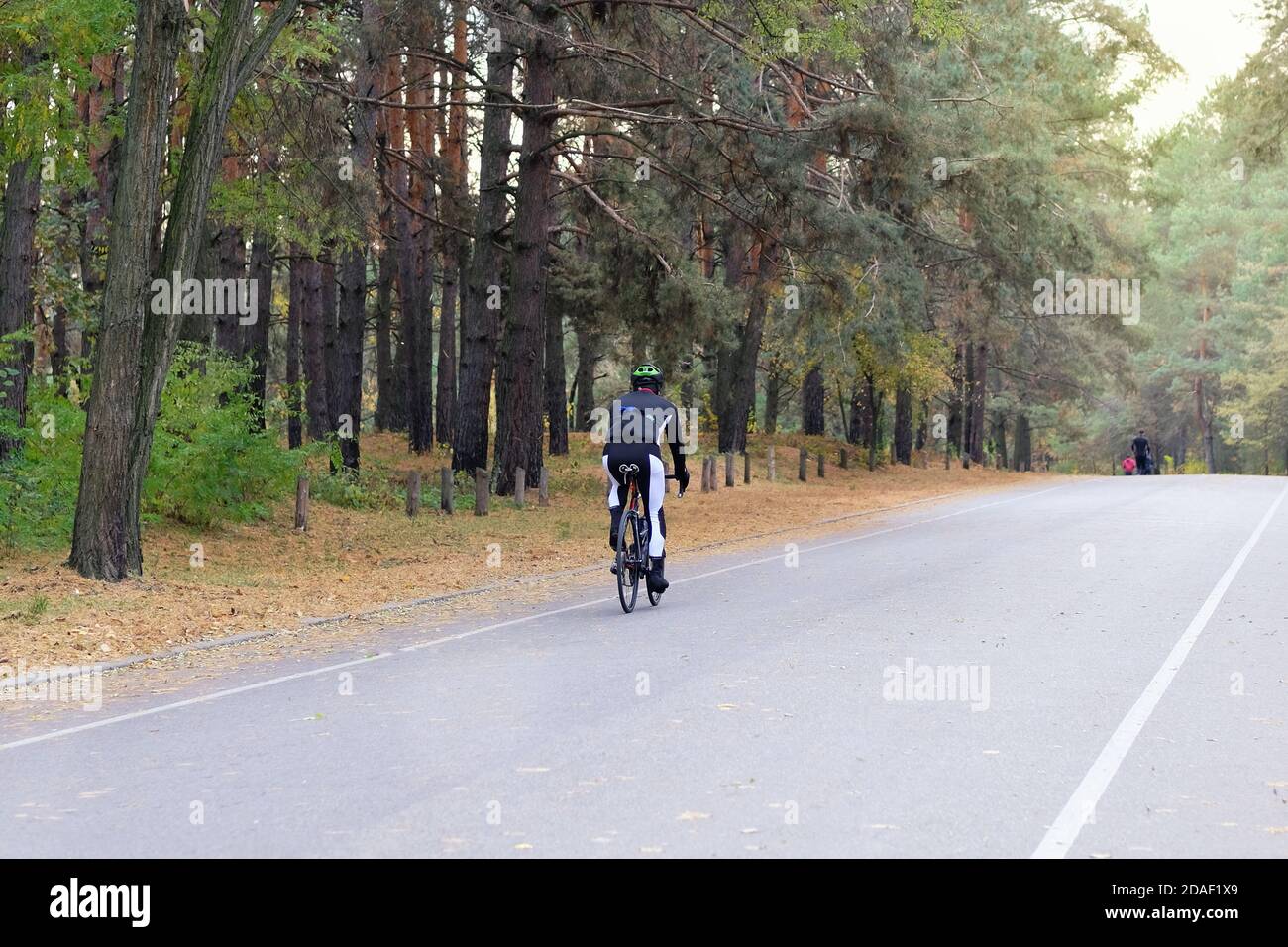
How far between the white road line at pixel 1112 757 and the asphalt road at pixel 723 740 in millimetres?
22

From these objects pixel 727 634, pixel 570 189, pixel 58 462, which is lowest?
pixel 727 634

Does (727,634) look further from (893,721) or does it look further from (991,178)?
(991,178)

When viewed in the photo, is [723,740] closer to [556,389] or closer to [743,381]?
[743,381]

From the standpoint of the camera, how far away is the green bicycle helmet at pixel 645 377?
1349 cm

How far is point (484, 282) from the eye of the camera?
2978 centimetres

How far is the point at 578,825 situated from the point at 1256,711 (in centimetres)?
492

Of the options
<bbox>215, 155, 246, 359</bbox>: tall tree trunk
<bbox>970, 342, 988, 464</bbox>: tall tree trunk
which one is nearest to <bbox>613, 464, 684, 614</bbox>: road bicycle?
<bbox>215, 155, 246, 359</bbox>: tall tree trunk

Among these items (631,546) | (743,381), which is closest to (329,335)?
(743,381)

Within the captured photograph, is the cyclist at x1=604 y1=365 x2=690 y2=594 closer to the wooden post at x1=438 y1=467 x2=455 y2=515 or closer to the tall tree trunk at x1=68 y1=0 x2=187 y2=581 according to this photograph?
the tall tree trunk at x1=68 y1=0 x2=187 y2=581

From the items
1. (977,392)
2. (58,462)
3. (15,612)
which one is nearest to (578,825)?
(15,612)

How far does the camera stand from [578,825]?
6.27 meters

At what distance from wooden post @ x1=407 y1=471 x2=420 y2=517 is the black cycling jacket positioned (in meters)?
10.9

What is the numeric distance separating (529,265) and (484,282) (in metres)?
2.52

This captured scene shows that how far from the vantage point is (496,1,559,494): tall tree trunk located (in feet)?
89.9
